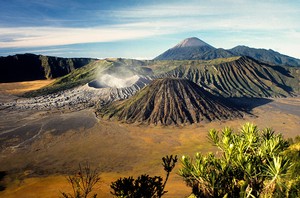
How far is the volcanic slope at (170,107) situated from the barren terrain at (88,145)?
3871 mm

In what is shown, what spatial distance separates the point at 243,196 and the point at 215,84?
107517 mm

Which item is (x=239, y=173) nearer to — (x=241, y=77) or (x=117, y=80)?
(x=117, y=80)

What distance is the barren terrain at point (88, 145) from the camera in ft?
130

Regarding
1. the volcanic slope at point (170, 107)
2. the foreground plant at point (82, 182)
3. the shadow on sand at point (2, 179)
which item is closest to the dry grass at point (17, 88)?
the volcanic slope at point (170, 107)

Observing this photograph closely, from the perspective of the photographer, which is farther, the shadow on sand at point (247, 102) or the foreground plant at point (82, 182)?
the shadow on sand at point (247, 102)

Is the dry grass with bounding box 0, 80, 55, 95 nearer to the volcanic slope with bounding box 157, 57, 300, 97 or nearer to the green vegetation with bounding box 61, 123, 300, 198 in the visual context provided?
the volcanic slope with bounding box 157, 57, 300, 97

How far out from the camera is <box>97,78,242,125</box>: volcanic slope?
73812 mm

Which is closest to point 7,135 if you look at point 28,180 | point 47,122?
point 47,122

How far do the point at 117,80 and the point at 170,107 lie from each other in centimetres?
5037

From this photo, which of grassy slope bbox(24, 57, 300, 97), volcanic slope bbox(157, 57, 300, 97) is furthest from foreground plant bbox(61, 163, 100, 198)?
grassy slope bbox(24, 57, 300, 97)

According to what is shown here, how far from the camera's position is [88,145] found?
55594 millimetres

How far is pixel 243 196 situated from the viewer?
53.8 ft

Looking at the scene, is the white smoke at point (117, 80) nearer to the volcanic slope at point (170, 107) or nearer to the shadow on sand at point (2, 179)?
the volcanic slope at point (170, 107)

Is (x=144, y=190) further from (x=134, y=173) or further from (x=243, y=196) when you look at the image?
(x=134, y=173)
